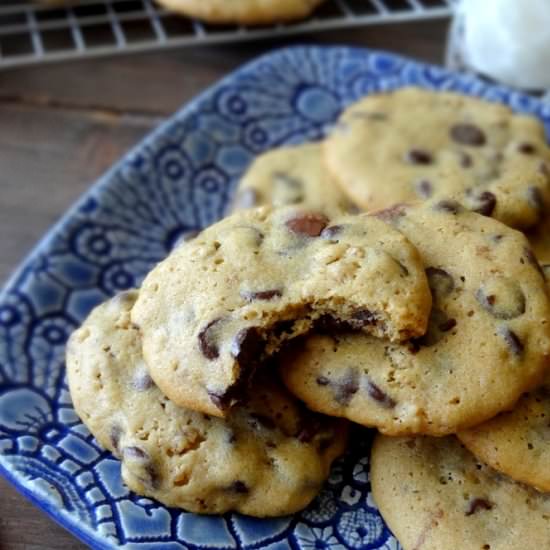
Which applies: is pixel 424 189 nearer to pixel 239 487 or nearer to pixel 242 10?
pixel 239 487

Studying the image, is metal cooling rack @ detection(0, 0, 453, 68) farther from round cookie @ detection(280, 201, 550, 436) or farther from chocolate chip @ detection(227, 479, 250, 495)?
chocolate chip @ detection(227, 479, 250, 495)

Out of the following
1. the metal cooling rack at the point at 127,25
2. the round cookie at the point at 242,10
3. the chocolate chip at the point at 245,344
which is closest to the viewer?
the chocolate chip at the point at 245,344

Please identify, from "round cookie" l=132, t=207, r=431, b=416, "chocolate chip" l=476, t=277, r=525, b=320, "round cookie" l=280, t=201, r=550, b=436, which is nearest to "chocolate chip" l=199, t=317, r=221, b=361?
"round cookie" l=132, t=207, r=431, b=416

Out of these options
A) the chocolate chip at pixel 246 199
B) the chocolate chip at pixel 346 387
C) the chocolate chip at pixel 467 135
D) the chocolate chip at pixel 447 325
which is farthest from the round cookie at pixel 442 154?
the chocolate chip at pixel 346 387

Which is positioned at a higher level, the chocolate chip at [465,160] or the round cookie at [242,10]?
the round cookie at [242,10]

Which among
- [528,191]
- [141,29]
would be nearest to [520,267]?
[528,191]

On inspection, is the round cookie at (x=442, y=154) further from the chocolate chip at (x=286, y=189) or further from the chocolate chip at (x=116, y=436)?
the chocolate chip at (x=116, y=436)

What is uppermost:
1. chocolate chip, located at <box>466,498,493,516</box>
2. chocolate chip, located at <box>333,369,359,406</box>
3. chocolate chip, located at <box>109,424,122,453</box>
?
chocolate chip, located at <box>333,369,359,406</box>
